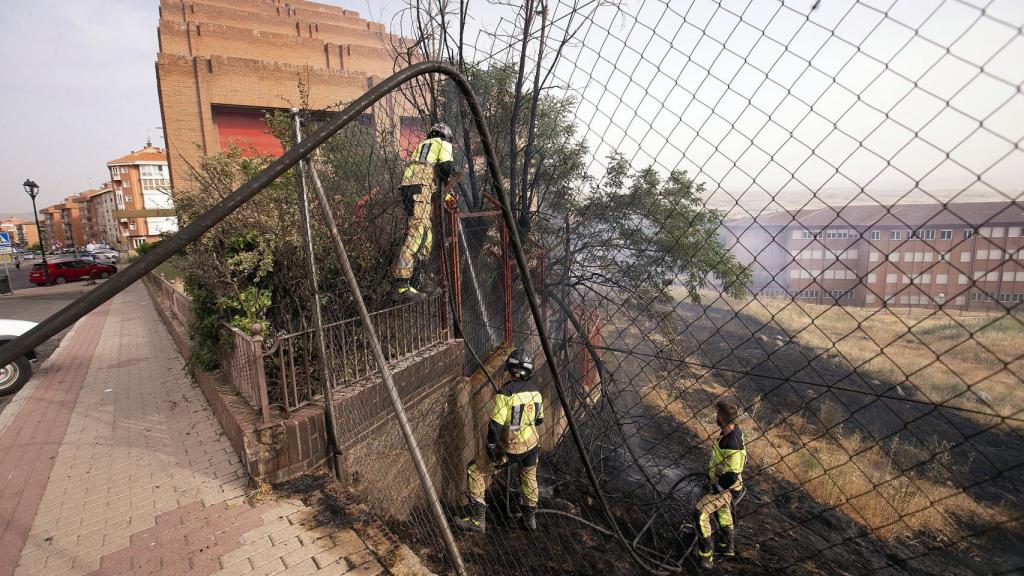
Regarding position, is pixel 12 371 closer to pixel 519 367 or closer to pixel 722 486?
pixel 519 367

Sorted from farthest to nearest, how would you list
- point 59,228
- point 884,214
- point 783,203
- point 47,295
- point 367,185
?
1. point 59,228
2. point 47,295
3. point 367,185
4. point 783,203
5. point 884,214

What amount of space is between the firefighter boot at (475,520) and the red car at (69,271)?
88.7 feet

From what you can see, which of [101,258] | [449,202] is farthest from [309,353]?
[101,258]

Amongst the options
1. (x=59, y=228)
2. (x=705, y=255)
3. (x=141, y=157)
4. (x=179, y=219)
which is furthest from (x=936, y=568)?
(x=59, y=228)

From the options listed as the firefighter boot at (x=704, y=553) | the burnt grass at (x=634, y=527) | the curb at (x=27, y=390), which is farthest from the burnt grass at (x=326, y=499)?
the curb at (x=27, y=390)

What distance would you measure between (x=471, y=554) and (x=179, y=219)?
185 inches

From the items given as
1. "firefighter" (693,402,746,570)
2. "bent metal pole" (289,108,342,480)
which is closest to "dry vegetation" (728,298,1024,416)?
"firefighter" (693,402,746,570)

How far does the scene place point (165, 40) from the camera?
21781mm

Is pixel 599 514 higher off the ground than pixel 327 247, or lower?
lower

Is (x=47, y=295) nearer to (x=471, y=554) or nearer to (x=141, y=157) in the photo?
(x=471, y=554)

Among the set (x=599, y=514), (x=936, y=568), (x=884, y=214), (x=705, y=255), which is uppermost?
(x=884, y=214)

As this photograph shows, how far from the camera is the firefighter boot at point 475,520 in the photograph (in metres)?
5.01

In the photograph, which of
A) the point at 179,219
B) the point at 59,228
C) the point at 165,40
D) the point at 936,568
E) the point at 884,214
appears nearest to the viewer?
the point at 884,214

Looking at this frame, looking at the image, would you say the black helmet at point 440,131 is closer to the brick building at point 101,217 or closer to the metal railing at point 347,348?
the metal railing at point 347,348
